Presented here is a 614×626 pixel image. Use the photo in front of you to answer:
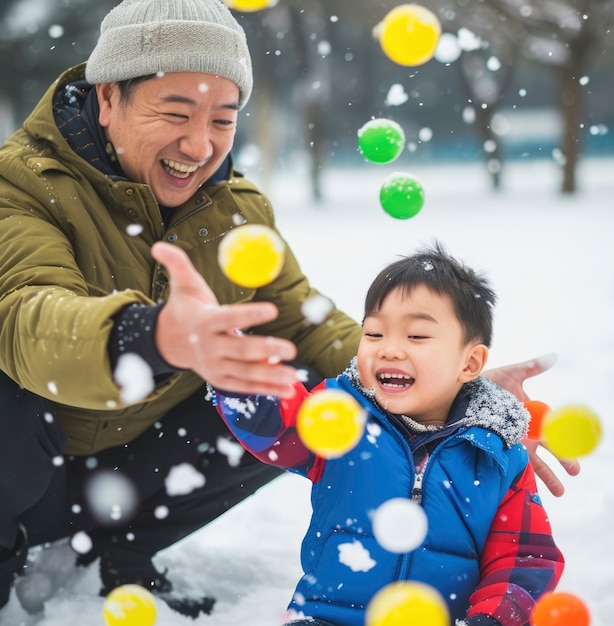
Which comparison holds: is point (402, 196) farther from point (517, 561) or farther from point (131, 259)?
point (517, 561)

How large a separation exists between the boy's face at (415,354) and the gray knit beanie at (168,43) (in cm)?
71

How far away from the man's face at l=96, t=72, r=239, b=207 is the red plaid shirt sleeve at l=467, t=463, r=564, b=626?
105 cm

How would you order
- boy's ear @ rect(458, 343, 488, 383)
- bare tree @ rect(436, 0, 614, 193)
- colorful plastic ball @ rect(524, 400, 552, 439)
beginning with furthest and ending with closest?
bare tree @ rect(436, 0, 614, 193) < colorful plastic ball @ rect(524, 400, 552, 439) < boy's ear @ rect(458, 343, 488, 383)

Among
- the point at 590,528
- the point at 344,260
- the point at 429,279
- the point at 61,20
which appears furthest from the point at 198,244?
the point at 61,20

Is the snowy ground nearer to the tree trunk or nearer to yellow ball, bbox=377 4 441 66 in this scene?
yellow ball, bbox=377 4 441 66

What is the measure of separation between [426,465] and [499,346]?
292cm

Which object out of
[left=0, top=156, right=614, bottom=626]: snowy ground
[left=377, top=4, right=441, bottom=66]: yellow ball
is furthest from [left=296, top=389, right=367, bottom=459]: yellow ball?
[left=377, top=4, right=441, bottom=66]: yellow ball

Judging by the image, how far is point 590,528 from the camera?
95.3 inches

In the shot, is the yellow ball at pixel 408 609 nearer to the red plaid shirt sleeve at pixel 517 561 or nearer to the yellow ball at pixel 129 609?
the red plaid shirt sleeve at pixel 517 561

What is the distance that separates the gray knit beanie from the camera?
2008mm

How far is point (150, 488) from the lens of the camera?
2.29 m

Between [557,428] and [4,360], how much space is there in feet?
3.93

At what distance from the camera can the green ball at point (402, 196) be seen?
254 cm

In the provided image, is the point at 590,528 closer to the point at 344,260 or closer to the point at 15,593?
the point at 15,593
